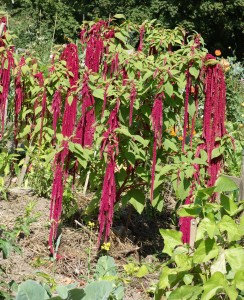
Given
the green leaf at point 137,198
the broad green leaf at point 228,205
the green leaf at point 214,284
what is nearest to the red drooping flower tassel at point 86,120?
the green leaf at point 137,198

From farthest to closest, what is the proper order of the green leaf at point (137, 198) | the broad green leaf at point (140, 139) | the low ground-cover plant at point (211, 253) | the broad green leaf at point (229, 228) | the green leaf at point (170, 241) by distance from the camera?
the green leaf at point (137, 198) < the broad green leaf at point (140, 139) < the green leaf at point (170, 241) < the broad green leaf at point (229, 228) < the low ground-cover plant at point (211, 253)

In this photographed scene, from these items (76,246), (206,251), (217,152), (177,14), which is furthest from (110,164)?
(177,14)

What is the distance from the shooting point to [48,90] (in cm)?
571

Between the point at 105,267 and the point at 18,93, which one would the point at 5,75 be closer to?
the point at 18,93

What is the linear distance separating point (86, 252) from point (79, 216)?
2.01ft

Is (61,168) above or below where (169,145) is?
below

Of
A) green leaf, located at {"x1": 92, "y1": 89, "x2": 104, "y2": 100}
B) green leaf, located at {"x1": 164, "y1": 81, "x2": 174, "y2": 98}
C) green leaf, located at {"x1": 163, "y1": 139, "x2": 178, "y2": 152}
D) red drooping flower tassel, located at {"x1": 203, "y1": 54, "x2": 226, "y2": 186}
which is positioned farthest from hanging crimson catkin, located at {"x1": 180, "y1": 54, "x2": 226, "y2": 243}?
green leaf, located at {"x1": 92, "y1": 89, "x2": 104, "y2": 100}

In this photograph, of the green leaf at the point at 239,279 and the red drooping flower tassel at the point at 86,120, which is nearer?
the green leaf at the point at 239,279

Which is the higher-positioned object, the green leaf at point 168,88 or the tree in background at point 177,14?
the tree in background at point 177,14

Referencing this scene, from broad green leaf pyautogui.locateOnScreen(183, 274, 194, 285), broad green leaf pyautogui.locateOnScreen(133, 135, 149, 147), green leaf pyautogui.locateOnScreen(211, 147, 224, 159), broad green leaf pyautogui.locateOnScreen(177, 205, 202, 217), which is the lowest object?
broad green leaf pyautogui.locateOnScreen(183, 274, 194, 285)

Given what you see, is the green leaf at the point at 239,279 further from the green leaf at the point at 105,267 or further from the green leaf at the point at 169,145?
the green leaf at the point at 169,145

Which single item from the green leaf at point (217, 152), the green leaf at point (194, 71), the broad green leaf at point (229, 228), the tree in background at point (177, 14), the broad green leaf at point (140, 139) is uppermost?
the tree in background at point (177, 14)

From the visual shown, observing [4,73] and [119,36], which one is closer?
[119,36]

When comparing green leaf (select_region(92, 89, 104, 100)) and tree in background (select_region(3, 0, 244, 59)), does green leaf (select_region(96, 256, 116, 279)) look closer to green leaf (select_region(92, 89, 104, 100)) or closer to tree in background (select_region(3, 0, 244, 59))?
green leaf (select_region(92, 89, 104, 100))
